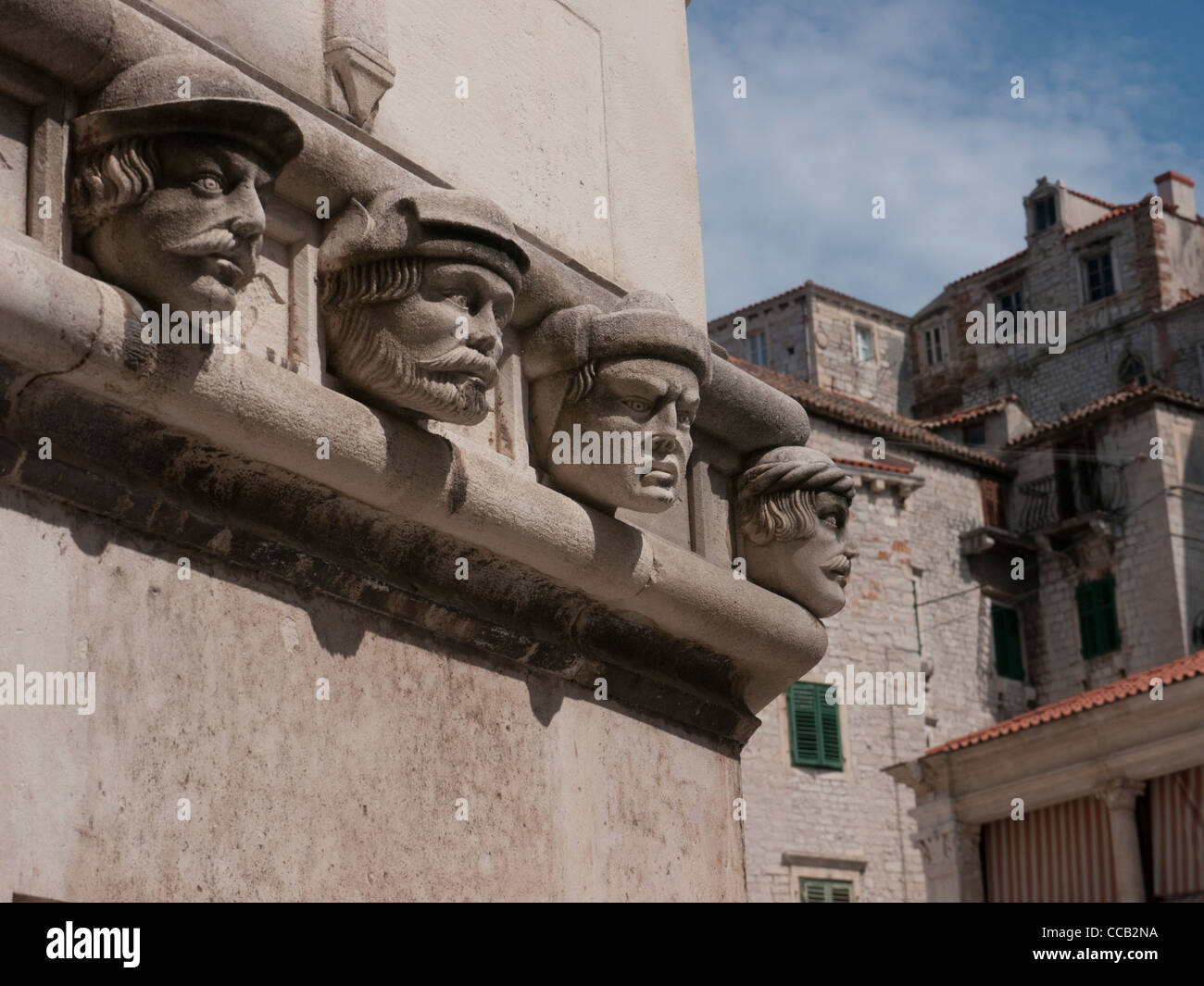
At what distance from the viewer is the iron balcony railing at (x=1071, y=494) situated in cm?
3575

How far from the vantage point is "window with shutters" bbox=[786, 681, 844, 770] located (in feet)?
98.5

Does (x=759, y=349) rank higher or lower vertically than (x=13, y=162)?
higher

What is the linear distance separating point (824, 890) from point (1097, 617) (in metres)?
9.10

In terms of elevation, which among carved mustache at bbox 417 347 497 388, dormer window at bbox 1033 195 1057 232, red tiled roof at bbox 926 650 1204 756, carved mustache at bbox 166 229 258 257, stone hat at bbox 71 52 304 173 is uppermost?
dormer window at bbox 1033 195 1057 232

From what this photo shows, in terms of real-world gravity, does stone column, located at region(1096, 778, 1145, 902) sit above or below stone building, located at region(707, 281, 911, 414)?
below

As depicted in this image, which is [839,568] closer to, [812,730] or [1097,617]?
[812,730]

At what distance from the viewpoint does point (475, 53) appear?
15.8ft

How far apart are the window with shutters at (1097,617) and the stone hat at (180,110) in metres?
32.7

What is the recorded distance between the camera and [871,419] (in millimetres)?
34250

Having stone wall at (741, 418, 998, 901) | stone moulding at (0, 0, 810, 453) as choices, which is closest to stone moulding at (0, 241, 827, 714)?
stone moulding at (0, 0, 810, 453)

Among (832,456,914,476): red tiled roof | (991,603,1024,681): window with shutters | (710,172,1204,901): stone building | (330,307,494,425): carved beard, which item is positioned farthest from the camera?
(991,603,1024,681): window with shutters

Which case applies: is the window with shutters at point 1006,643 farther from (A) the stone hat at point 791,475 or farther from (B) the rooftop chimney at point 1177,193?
(A) the stone hat at point 791,475

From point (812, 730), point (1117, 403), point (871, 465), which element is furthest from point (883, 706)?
point (1117, 403)

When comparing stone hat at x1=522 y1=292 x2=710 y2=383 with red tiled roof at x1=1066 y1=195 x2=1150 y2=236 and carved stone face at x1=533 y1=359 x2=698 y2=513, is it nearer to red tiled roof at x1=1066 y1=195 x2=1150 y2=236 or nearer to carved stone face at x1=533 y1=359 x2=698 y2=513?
carved stone face at x1=533 y1=359 x2=698 y2=513
